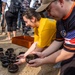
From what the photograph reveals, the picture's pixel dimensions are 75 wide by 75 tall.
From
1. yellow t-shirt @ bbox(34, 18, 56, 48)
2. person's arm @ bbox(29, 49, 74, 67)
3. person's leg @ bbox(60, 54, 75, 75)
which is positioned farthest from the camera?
yellow t-shirt @ bbox(34, 18, 56, 48)

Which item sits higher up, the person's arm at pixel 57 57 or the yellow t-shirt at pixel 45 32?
the person's arm at pixel 57 57

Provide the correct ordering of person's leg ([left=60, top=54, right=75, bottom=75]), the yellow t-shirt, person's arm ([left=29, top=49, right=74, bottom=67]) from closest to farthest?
person's arm ([left=29, top=49, right=74, bottom=67]), person's leg ([left=60, top=54, right=75, bottom=75]), the yellow t-shirt

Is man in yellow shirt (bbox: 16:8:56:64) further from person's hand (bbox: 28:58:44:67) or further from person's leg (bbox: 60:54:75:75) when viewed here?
person's leg (bbox: 60:54:75:75)

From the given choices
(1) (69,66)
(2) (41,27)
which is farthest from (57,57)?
(2) (41,27)

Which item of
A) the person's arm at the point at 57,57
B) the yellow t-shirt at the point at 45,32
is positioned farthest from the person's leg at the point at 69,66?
the yellow t-shirt at the point at 45,32

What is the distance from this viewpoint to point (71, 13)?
69.3 inches

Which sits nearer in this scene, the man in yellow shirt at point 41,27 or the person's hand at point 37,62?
the person's hand at point 37,62

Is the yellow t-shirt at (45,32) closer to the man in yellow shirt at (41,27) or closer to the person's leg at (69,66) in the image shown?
the man in yellow shirt at (41,27)

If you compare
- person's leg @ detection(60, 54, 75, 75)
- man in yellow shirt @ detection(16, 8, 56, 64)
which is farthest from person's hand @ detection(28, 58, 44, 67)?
man in yellow shirt @ detection(16, 8, 56, 64)

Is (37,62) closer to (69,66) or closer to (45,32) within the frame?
(69,66)

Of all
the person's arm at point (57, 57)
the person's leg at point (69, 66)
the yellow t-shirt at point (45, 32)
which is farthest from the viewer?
the yellow t-shirt at point (45, 32)

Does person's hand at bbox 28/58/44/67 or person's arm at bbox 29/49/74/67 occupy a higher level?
person's arm at bbox 29/49/74/67

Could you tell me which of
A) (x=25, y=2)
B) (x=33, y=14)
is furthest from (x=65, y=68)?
(x=25, y=2)

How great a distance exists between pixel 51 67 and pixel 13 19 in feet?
6.74
